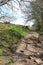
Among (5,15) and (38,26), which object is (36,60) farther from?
(38,26)

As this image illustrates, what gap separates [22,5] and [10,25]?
8194 mm

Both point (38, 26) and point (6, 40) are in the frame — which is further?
point (38, 26)

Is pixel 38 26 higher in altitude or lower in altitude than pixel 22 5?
lower

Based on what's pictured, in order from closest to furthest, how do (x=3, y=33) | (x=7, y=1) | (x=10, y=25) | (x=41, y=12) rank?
1. (x=7, y=1)
2. (x=3, y=33)
3. (x=10, y=25)
4. (x=41, y=12)

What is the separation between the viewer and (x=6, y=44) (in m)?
12.4

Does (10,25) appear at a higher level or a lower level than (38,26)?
higher

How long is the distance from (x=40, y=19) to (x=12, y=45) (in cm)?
1957

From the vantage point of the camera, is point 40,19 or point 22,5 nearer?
point 22,5

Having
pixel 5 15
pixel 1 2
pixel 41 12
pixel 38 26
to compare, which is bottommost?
pixel 38 26

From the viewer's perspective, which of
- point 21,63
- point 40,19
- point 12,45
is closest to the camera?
point 21,63

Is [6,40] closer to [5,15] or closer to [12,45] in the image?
[12,45]

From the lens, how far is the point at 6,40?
13211 millimetres

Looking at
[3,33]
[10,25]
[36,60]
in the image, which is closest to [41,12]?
[10,25]

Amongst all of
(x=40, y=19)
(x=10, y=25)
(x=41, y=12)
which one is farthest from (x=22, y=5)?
(x=40, y=19)
